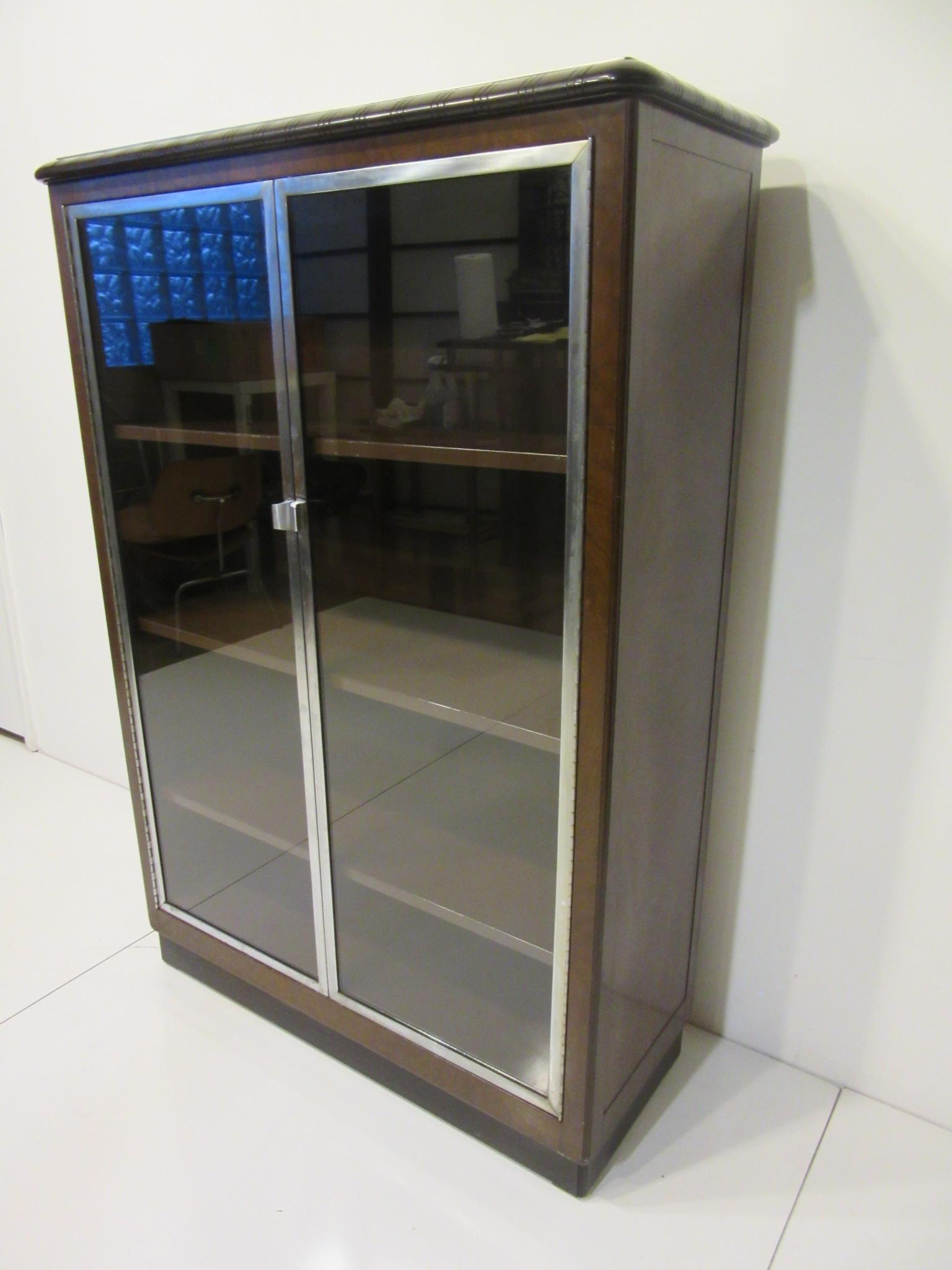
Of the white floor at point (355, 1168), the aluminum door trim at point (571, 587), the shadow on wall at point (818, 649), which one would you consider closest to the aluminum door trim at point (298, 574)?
the white floor at point (355, 1168)

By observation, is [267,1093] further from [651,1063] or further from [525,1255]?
[651,1063]

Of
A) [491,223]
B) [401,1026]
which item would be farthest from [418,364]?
[401,1026]

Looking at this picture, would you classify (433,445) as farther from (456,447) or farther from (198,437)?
(198,437)

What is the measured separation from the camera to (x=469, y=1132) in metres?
1.50

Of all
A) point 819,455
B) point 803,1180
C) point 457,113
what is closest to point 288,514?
point 457,113

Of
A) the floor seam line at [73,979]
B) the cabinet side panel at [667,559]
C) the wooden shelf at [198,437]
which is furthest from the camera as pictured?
the floor seam line at [73,979]

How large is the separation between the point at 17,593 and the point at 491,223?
204 cm

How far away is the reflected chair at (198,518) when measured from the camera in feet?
5.04

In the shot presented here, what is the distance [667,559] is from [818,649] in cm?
38

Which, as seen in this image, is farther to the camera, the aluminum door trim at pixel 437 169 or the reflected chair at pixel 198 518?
the reflected chair at pixel 198 518

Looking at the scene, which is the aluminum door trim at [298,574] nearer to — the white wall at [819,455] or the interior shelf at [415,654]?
the interior shelf at [415,654]

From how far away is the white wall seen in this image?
1.23 meters

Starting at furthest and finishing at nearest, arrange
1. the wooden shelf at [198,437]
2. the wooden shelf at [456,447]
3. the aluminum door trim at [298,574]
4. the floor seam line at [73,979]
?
the floor seam line at [73,979]
the wooden shelf at [198,437]
the aluminum door trim at [298,574]
the wooden shelf at [456,447]

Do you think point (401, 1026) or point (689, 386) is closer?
point (689, 386)
